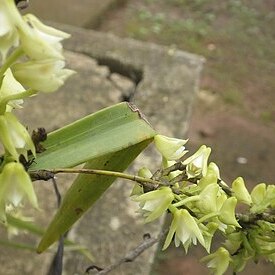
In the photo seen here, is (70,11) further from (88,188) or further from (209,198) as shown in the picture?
(209,198)

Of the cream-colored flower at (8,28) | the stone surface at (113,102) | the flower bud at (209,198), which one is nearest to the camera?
the cream-colored flower at (8,28)

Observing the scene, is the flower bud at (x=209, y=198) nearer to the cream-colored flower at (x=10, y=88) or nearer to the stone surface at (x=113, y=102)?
the cream-colored flower at (x=10, y=88)

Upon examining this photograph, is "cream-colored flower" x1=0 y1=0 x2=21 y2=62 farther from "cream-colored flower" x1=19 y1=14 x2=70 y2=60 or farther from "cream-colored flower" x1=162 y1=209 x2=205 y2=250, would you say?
"cream-colored flower" x1=162 y1=209 x2=205 y2=250

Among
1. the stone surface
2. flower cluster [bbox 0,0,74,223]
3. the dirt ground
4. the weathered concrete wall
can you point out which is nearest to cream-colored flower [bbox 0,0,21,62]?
flower cluster [bbox 0,0,74,223]

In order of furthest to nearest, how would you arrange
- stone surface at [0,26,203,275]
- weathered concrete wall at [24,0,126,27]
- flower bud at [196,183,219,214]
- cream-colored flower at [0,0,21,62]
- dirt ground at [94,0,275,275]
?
weathered concrete wall at [24,0,126,27] → dirt ground at [94,0,275,275] → stone surface at [0,26,203,275] → flower bud at [196,183,219,214] → cream-colored flower at [0,0,21,62]

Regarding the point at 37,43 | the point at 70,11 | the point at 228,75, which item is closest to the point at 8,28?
the point at 37,43

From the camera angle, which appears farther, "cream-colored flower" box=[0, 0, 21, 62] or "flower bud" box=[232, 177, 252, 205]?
"flower bud" box=[232, 177, 252, 205]

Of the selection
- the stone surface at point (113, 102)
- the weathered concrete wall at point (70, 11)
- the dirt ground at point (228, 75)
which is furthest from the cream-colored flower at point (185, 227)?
the weathered concrete wall at point (70, 11)
